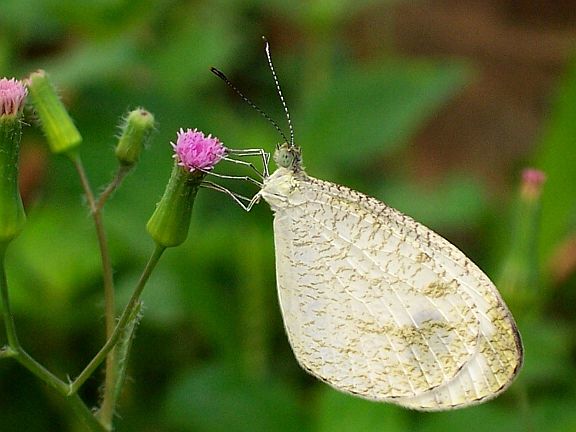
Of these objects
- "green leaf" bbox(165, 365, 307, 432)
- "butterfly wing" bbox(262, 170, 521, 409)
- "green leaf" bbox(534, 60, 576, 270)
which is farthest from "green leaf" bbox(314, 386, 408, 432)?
"green leaf" bbox(534, 60, 576, 270)

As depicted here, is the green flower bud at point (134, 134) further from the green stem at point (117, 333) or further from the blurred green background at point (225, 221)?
the blurred green background at point (225, 221)

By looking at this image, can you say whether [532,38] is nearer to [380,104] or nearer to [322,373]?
[380,104]

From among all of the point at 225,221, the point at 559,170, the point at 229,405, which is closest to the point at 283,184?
the point at 229,405

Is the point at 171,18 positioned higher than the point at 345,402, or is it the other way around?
the point at 171,18

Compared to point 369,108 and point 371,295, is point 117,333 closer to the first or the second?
point 371,295

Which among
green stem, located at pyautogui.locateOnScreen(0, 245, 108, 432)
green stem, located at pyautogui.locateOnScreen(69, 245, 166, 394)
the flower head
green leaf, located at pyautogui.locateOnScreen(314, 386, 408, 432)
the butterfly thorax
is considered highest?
the flower head

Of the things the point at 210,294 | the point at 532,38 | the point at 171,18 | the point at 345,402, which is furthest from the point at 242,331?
the point at 532,38

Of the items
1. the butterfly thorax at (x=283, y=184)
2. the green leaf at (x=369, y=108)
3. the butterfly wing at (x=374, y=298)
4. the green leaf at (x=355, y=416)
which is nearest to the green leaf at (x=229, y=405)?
the green leaf at (x=355, y=416)

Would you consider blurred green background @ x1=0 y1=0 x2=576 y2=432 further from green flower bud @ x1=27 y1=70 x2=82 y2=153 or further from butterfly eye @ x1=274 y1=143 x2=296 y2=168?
green flower bud @ x1=27 y1=70 x2=82 y2=153
